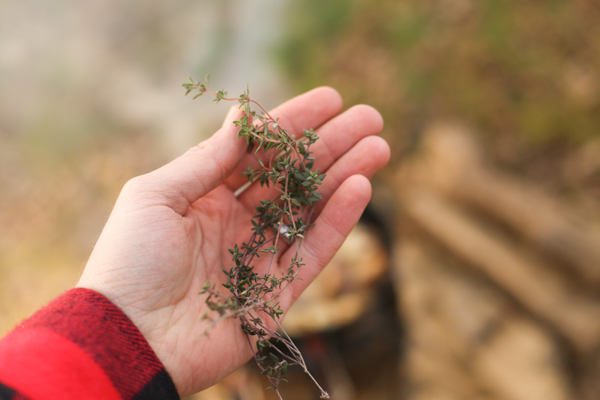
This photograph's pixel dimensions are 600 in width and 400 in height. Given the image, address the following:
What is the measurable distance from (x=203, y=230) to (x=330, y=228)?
683mm

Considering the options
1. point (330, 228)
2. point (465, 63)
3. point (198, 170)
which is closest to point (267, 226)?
point (330, 228)

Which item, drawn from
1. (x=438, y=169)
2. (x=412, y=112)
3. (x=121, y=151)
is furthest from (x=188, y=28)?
(x=438, y=169)

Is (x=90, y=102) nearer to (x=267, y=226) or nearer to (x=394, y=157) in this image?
(x=394, y=157)

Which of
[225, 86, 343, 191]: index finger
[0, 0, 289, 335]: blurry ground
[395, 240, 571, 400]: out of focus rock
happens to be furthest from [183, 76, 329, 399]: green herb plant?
[0, 0, 289, 335]: blurry ground

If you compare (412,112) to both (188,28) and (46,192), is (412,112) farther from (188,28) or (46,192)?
(46,192)

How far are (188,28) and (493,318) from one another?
5.32 m

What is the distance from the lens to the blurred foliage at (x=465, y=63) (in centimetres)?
409

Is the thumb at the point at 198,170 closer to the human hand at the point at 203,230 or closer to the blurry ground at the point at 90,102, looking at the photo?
the human hand at the point at 203,230

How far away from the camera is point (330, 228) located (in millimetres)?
1987

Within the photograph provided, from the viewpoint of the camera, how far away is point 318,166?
219 centimetres

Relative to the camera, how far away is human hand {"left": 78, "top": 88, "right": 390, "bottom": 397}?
5.42 feet

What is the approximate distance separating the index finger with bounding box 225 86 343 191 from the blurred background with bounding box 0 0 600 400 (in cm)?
122

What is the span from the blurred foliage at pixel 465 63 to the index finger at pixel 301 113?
2.47 meters

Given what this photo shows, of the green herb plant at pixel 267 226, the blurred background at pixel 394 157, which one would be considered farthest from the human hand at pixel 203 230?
the blurred background at pixel 394 157
